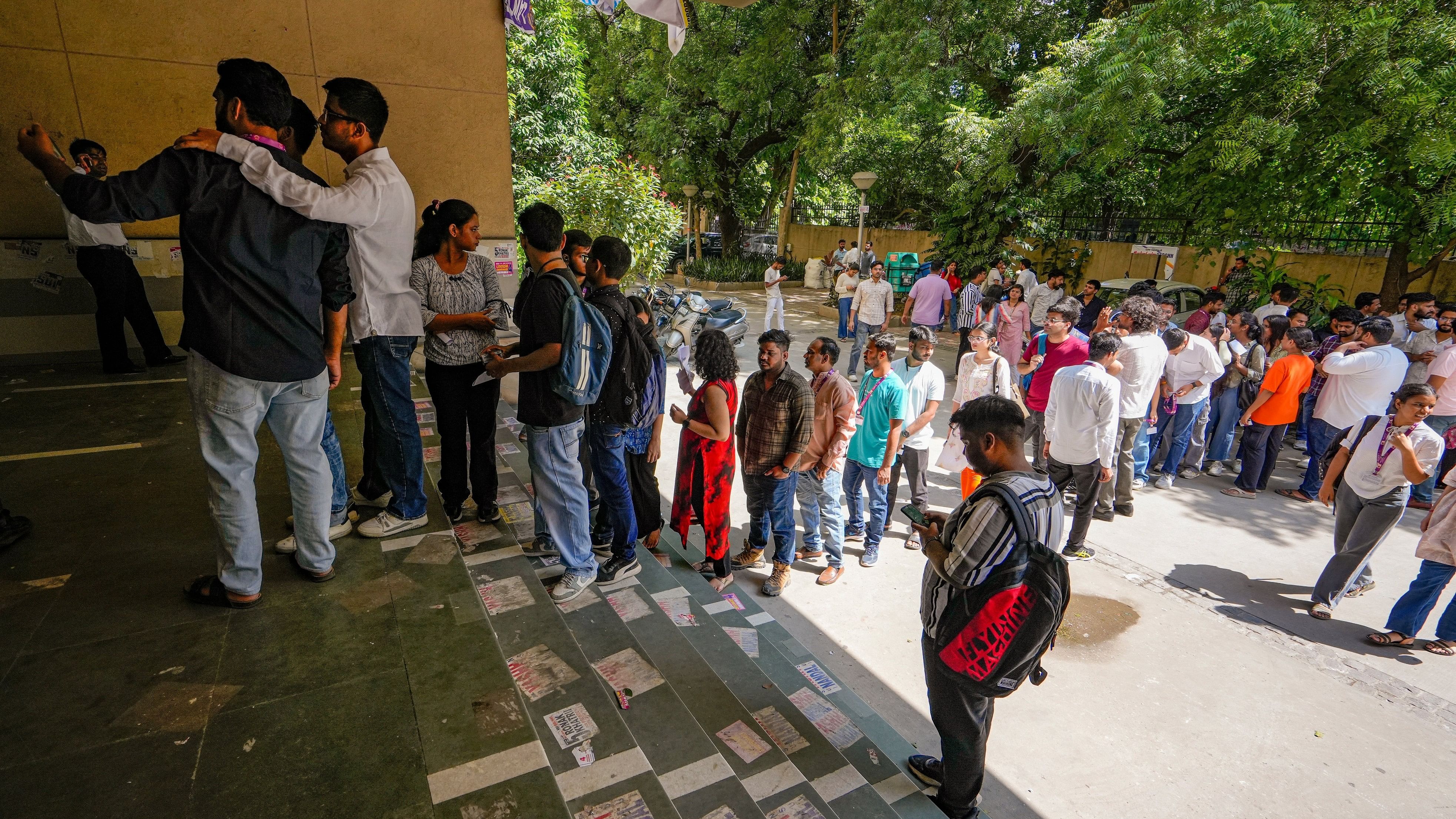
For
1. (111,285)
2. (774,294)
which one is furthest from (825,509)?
(774,294)

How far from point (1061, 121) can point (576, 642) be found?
11807 millimetres

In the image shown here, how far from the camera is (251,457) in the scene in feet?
8.16

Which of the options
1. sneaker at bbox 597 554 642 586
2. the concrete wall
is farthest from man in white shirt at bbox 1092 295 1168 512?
the concrete wall

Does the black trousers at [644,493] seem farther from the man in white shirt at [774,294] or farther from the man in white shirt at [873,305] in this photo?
the man in white shirt at [774,294]

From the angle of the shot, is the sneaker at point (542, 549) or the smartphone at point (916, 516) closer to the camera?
the smartphone at point (916, 516)

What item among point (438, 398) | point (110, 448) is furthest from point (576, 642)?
point (110, 448)

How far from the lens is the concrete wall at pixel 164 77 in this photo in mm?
5660

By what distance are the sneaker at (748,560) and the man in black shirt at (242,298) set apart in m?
2.81

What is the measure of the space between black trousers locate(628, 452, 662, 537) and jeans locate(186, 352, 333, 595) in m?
1.74

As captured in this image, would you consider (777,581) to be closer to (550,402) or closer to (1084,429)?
(550,402)

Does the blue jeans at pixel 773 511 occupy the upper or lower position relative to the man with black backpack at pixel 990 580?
lower

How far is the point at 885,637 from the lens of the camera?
4.17 m

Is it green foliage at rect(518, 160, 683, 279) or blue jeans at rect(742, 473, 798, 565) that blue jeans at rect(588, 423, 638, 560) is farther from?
green foliage at rect(518, 160, 683, 279)

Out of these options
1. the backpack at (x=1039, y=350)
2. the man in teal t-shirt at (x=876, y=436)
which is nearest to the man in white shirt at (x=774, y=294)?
the backpack at (x=1039, y=350)
